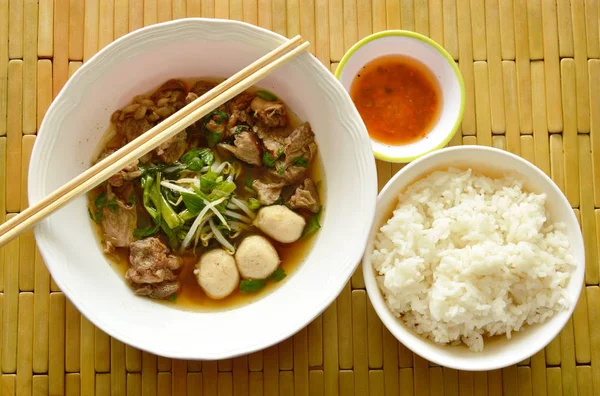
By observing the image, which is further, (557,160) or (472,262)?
(557,160)

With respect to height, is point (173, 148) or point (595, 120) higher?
point (595, 120)

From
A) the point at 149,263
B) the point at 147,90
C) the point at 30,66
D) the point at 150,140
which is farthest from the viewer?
the point at 30,66

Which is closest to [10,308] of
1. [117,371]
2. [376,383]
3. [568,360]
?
[117,371]

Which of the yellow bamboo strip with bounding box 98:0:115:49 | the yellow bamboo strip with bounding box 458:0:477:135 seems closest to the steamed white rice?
the yellow bamboo strip with bounding box 458:0:477:135

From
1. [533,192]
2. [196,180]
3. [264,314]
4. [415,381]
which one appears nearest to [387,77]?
[533,192]

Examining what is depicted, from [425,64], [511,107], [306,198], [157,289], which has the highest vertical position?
[425,64]

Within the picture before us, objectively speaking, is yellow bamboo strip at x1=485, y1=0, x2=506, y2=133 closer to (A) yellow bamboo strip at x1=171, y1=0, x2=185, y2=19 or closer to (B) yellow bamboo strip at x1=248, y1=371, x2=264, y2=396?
(A) yellow bamboo strip at x1=171, y1=0, x2=185, y2=19

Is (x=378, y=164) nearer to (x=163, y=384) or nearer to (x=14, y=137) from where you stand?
(x=163, y=384)
